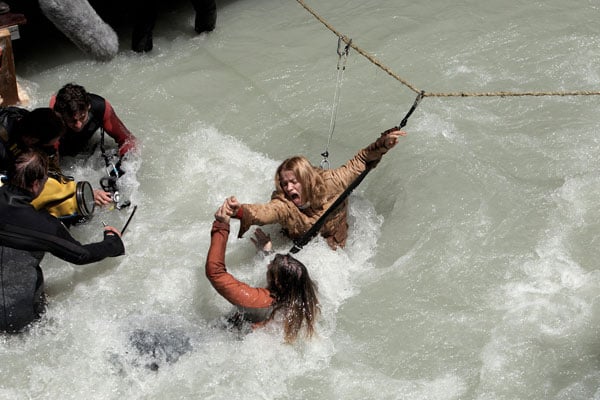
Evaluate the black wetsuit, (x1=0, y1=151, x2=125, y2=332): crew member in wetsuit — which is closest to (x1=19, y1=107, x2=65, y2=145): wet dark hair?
(x1=0, y1=151, x2=125, y2=332): crew member in wetsuit

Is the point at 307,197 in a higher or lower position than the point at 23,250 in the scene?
higher

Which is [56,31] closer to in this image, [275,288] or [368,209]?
[368,209]

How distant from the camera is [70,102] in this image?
4.90m

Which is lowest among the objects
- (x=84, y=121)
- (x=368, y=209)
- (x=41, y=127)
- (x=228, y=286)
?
(x=368, y=209)

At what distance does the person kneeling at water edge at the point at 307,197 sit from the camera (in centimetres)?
447

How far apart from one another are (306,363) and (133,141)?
2328mm

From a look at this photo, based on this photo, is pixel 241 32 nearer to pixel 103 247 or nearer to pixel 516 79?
pixel 516 79

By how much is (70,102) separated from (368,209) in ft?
7.60

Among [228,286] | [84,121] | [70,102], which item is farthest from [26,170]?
[228,286]

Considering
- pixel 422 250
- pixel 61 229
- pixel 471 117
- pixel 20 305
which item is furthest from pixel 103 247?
pixel 471 117

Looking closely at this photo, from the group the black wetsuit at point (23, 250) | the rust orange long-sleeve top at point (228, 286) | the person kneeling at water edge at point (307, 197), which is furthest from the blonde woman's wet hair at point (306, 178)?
the black wetsuit at point (23, 250)

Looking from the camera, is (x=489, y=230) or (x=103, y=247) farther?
(x=489, y=230)

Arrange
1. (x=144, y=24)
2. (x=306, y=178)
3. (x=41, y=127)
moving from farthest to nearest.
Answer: (x=144, y=24), (x=41, y=127), (x=306, y=178)

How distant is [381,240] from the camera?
534 cm
